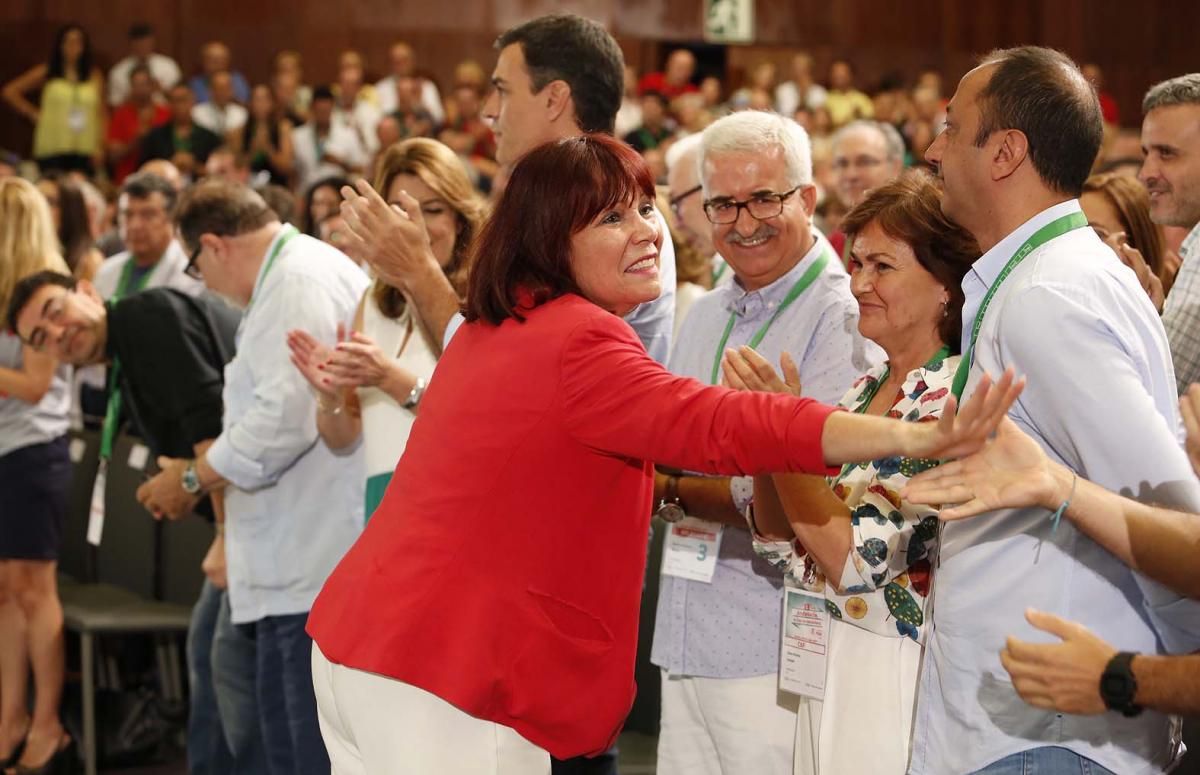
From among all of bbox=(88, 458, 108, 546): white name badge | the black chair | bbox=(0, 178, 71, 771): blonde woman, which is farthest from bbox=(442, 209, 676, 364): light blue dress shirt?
bbox=(0, 178, 71, 771): blonde woman

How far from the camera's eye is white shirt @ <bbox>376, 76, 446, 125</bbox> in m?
11.8

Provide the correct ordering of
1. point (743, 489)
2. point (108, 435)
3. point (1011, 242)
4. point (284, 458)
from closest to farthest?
point (1011, 242)
point (743, 489)
point (284, 458)
point (108, 435)

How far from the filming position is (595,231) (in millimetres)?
2080

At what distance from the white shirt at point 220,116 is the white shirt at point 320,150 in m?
0.64

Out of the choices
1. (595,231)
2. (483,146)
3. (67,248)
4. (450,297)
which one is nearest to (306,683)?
(450,297)

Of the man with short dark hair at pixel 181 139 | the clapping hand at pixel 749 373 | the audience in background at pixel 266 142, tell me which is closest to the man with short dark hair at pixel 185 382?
the clapping hand at pixel 749 373

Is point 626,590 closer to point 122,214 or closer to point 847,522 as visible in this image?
point 847,522

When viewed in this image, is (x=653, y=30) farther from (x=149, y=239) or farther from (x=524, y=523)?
(x=524, y=523)

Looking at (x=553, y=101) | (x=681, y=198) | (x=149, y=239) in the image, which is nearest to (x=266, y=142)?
(x=149, y=239)

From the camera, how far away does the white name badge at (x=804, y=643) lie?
235 cm

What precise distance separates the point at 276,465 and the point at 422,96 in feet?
28.8

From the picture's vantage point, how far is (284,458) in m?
3.39

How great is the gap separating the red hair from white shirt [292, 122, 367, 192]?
881 centimetres

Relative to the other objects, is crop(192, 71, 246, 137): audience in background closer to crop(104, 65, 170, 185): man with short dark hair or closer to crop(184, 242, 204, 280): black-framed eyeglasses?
crop(104, 65, 170, 185): man with short dark hair
